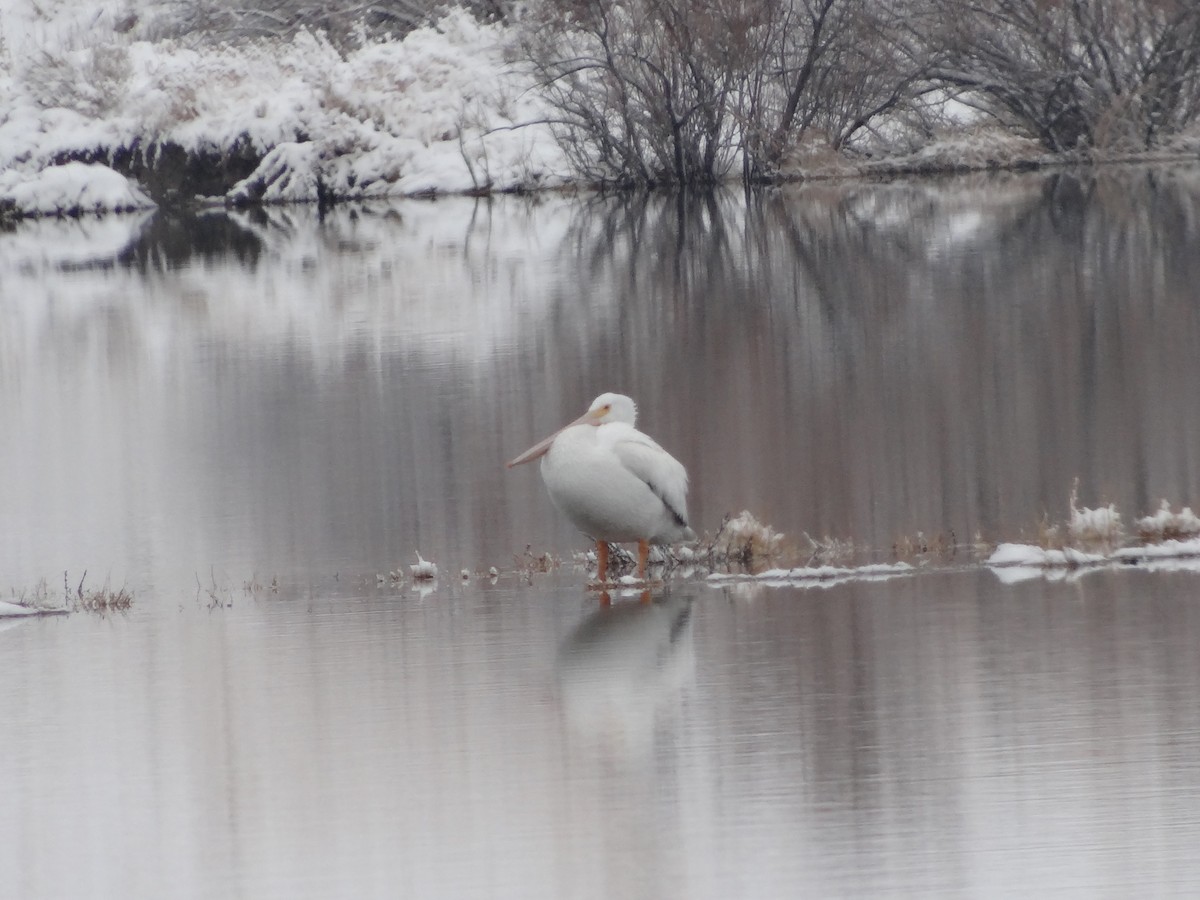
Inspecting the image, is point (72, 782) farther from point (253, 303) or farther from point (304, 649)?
point (253, 303)

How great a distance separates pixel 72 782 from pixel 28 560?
412 centimetres

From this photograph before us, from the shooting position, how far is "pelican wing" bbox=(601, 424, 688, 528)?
7.64 metres

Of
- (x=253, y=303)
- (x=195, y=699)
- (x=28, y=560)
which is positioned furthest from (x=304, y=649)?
(x=253, y=303)

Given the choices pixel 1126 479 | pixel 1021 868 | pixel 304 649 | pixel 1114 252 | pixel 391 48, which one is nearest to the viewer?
pixel 1021 868

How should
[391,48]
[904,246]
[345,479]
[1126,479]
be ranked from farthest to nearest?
[391,48] → [904,246] → [345,479] → [1126,479]

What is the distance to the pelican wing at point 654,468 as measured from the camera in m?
7.64

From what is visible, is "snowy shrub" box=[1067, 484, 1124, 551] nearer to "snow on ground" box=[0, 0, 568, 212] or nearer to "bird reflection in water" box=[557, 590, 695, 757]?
"bird reflection in water" box=[557, 590, 695, 757]

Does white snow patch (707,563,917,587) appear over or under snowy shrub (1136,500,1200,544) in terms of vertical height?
under

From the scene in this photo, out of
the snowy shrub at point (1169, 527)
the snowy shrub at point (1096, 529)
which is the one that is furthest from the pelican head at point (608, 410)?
the snowy shrub at point (1169, 527)

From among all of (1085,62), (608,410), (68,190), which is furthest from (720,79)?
(608,410)

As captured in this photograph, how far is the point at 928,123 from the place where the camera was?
35156 mm

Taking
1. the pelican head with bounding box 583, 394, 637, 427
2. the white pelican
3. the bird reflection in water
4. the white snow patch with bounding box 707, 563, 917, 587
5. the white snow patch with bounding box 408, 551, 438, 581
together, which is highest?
the pelican head with bounding box 583, 394, 637, 427

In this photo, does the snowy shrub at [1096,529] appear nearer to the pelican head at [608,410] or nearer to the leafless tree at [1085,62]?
the pelican head at [608,410]

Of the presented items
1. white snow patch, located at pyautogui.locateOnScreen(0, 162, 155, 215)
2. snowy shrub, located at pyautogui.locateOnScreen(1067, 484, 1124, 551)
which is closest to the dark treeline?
white snow patch, located at pyautogui.locateOnScreen(0, 162, 155, 215)
